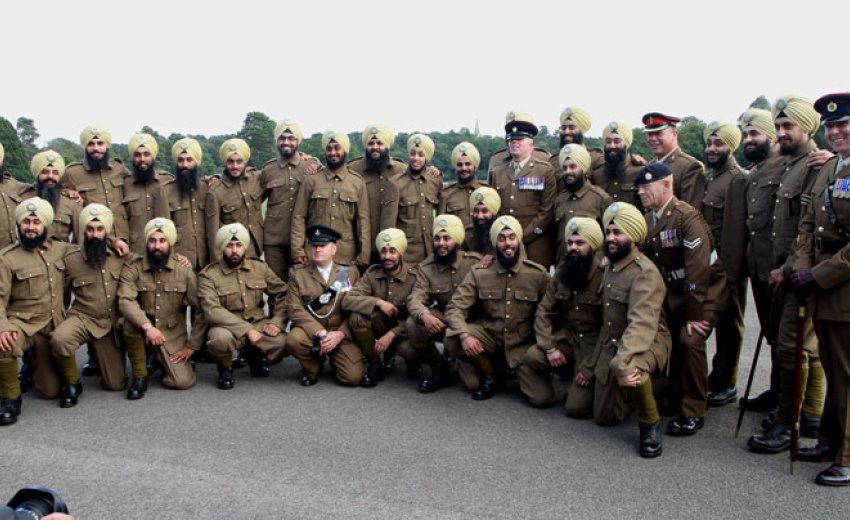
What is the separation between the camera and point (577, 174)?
7.10 m

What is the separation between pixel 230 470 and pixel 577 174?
398 cm

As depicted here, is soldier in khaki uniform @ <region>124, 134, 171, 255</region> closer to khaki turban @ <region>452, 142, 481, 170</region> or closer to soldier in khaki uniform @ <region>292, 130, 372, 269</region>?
soldier in khaki uniform @ <region>292, 130, 372, 269</region>

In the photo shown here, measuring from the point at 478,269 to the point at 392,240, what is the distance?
3.03 feet

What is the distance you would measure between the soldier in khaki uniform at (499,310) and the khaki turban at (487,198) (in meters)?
0.51

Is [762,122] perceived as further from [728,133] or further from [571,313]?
[571,313]

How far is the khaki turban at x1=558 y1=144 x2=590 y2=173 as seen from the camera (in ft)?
23.4

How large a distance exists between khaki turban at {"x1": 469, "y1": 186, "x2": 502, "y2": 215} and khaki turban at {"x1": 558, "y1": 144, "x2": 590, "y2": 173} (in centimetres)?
70

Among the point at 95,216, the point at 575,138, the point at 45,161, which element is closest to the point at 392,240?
the point at 575,138

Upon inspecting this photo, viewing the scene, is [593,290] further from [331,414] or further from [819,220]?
[331,414]

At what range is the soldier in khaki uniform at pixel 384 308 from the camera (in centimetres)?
709

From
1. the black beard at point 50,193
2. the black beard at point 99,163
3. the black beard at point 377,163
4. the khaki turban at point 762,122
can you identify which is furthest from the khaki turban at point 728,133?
the black beard at point 50,193

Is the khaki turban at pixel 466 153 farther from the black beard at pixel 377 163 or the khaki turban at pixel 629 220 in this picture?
the khaki turban at pixel 629 220

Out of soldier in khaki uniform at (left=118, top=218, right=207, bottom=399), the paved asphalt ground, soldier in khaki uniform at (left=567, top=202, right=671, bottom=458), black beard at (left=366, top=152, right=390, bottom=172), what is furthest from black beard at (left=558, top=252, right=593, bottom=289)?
soldier in khaki uniform at (left=118, top=218, right=207, bottom=399)

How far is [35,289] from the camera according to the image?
6.74 m
